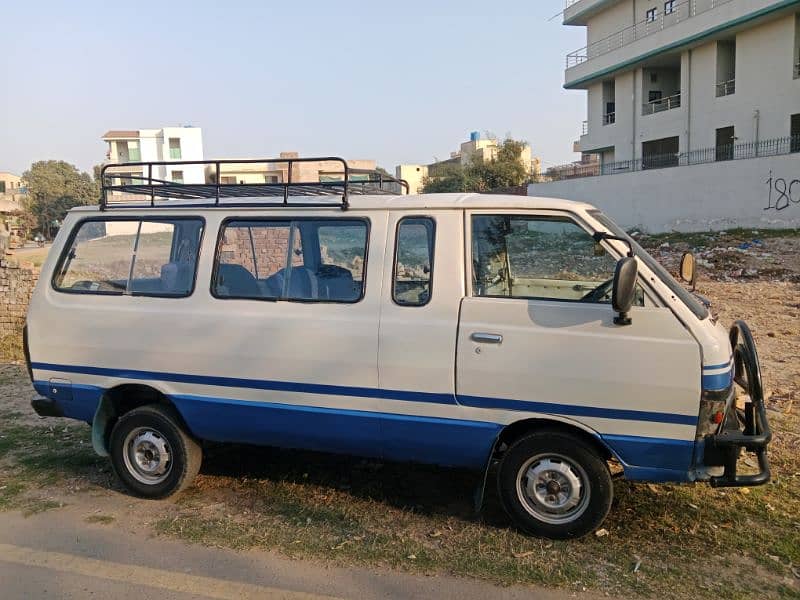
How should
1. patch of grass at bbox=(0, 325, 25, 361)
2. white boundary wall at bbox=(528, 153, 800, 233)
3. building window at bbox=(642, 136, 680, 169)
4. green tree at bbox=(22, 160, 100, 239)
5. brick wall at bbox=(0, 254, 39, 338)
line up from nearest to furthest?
patch of grass at bbox=(0, 325, 25, 361), brick wall at bbox=(0, 254, 39, 338), white boundary wall at bbox=(528, 153, 800, 233), building window at bbox=(642, 136, 680, 169), green tree at bbox=(22, 160, 100, 239)

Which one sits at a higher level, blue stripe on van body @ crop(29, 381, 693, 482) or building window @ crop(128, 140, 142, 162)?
building window @ crop(128, 140, 142, 162)

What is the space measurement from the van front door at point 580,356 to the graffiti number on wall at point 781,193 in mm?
21951

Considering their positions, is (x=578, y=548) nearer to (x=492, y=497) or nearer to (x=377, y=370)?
(x=492, y=497)

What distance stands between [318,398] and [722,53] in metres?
31.8

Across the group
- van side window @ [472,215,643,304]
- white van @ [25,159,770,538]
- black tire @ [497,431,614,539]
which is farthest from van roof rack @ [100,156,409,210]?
black tire @ [497,431,614,539]

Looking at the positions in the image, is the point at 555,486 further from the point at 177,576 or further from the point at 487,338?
the point at 177,576

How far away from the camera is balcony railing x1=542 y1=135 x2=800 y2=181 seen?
24984 millimetres

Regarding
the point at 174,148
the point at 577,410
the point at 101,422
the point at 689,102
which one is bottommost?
the point at 101,422

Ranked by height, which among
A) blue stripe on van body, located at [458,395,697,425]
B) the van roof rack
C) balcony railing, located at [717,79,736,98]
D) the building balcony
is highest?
the building balcony

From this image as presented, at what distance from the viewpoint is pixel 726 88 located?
29719 mm

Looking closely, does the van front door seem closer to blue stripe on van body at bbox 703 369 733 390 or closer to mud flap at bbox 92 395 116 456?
blue stripe on van body at bbox 703 369 733 390

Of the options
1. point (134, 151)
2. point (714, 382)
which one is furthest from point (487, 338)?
point (134, 151)

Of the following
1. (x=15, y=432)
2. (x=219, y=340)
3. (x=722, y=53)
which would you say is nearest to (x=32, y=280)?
(x=15, y=432)

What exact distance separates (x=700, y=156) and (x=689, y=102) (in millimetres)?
2616
